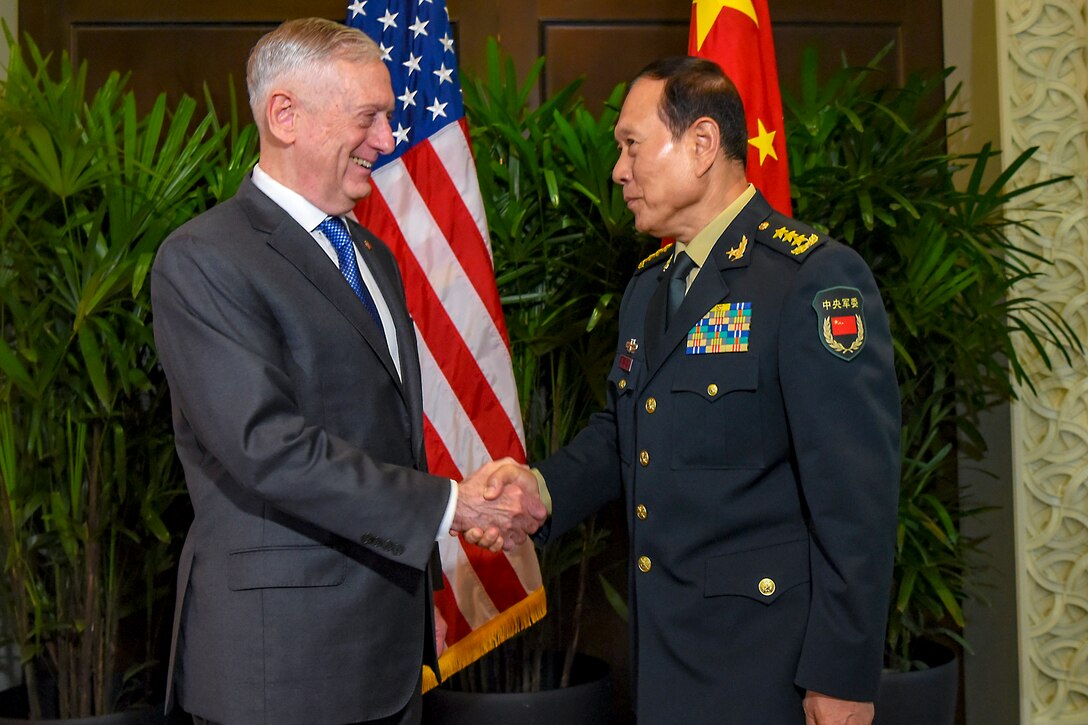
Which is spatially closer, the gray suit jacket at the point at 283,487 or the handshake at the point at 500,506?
the gray suit jacket at the point at 283,487

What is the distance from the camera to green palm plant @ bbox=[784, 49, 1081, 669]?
9.42ft

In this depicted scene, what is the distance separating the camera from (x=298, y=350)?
A: 1586 mm

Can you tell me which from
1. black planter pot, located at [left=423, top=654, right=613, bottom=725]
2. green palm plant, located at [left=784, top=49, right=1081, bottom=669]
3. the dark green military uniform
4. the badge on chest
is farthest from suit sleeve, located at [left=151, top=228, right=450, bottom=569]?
green palm plant, located at [left=784, top=49, right=1081, bottom=669]

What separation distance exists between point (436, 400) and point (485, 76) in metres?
1.32

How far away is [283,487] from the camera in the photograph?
5.00ft

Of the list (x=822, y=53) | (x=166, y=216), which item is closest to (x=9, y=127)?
(x=166, y=216)

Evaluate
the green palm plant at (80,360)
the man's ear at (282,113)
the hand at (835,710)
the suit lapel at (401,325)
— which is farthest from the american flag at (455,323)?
the hand at (835,710)

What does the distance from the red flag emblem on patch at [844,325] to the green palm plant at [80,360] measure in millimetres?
1629

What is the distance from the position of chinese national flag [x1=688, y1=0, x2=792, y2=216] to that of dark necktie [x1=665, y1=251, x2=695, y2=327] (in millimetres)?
914

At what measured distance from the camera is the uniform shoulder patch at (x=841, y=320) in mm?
1561

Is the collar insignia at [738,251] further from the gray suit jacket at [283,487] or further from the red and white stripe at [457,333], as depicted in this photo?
the red and white stripe at [457,333]

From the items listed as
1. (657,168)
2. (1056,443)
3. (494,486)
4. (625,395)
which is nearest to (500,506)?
(494,486)

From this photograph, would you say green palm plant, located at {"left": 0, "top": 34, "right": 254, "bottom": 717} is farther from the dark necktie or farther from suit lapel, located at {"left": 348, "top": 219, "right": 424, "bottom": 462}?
the dark necktie

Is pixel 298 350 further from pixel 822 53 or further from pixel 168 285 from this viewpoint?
pixel 822 53
